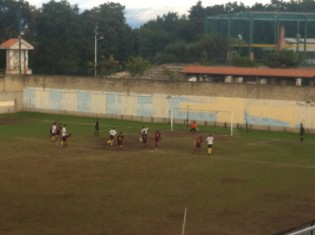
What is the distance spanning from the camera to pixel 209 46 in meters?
91.5

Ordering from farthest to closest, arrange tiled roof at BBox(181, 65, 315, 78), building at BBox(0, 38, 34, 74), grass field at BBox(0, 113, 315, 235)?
building at BBox(0, 38, 34, 74) < tiled roof at BBox(181, 65, 315, 78) < grass field at BBox(0, 113, 315, 235)

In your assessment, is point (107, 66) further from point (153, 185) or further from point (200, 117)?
point (153, 185)

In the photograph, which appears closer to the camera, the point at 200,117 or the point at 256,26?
the point at 200,117

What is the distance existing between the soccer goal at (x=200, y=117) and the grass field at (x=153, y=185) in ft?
18.5

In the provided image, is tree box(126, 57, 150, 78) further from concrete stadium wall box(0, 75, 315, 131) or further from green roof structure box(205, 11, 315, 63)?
green roof structure box(205, 11, 315, 63)

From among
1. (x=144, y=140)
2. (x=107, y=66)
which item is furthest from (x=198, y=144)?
(x=107, y=66)

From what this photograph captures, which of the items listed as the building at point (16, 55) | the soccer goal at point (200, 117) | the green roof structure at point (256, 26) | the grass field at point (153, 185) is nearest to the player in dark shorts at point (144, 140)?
the grass field at point (153, 185)

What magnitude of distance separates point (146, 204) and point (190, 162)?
10.5 meters

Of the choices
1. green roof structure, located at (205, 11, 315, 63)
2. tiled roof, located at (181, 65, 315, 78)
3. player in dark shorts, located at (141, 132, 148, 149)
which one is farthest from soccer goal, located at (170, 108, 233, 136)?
green roof structure, located at (205, 11, 315, 63)

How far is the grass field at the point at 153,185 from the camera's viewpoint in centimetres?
2319

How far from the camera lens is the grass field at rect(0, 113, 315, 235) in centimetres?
2319

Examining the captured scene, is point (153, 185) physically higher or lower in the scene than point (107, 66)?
lower

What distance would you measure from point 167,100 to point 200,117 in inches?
117

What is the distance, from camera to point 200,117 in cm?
5466
